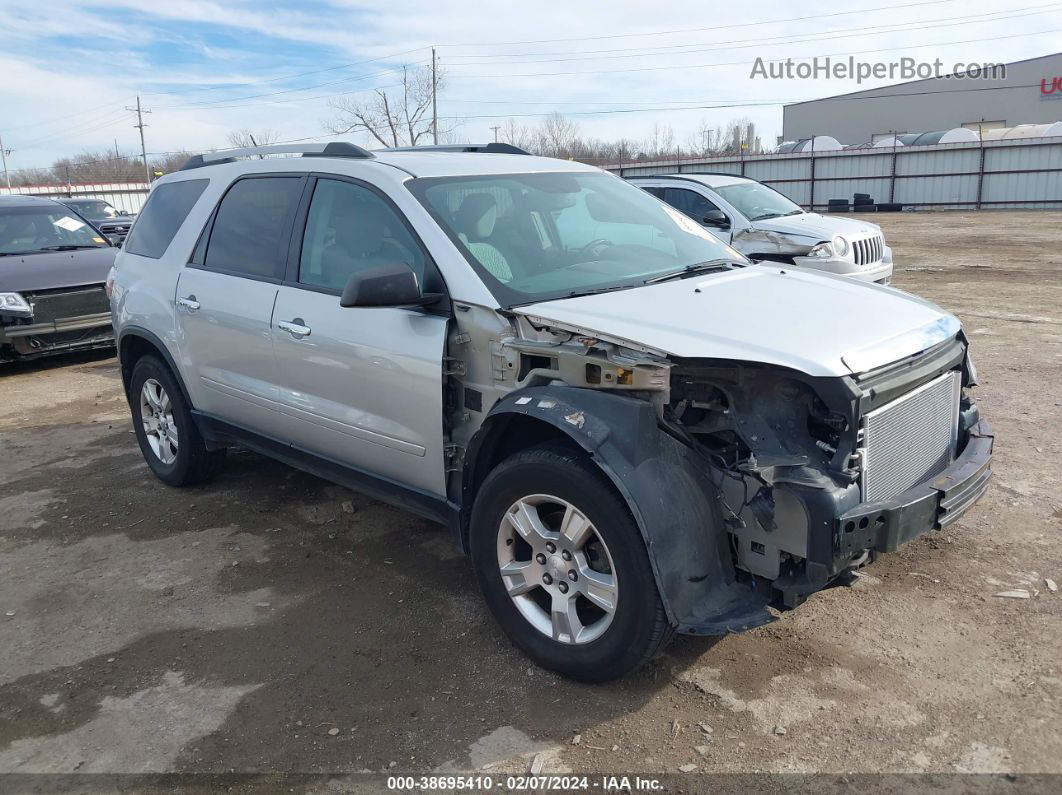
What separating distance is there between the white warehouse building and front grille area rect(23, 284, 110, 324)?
4347 cm

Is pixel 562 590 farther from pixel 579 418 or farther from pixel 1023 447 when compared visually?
pixel 1023 447

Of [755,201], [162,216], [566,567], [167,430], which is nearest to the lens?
[566,567]

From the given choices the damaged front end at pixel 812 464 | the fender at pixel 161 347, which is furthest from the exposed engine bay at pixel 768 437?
the fender at pixel 161 347

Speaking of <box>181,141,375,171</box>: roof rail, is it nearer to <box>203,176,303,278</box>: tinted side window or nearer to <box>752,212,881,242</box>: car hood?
<box>203,176,303,278</box>: tinted side window

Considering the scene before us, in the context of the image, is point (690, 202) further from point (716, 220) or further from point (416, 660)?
point (416, 660)

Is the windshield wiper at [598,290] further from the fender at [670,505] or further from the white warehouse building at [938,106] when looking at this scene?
the white warehouse building at [938,106]

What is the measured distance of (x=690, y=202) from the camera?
10.5 meters

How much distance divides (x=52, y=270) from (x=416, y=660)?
318 inches

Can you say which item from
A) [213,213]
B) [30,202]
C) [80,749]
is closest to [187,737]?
[80,749]

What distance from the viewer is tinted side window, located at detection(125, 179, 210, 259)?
16.9 ft

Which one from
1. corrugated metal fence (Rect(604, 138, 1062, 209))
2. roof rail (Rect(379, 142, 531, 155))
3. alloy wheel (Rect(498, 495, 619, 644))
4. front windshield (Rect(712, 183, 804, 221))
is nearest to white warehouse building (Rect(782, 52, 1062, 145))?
corrugated metal fence (Rect(604, 138, 1062, 209))

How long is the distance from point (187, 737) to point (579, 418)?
5.97 feet

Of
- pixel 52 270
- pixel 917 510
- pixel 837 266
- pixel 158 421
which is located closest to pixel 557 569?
pixel 917 510

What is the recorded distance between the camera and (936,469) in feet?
11.1
